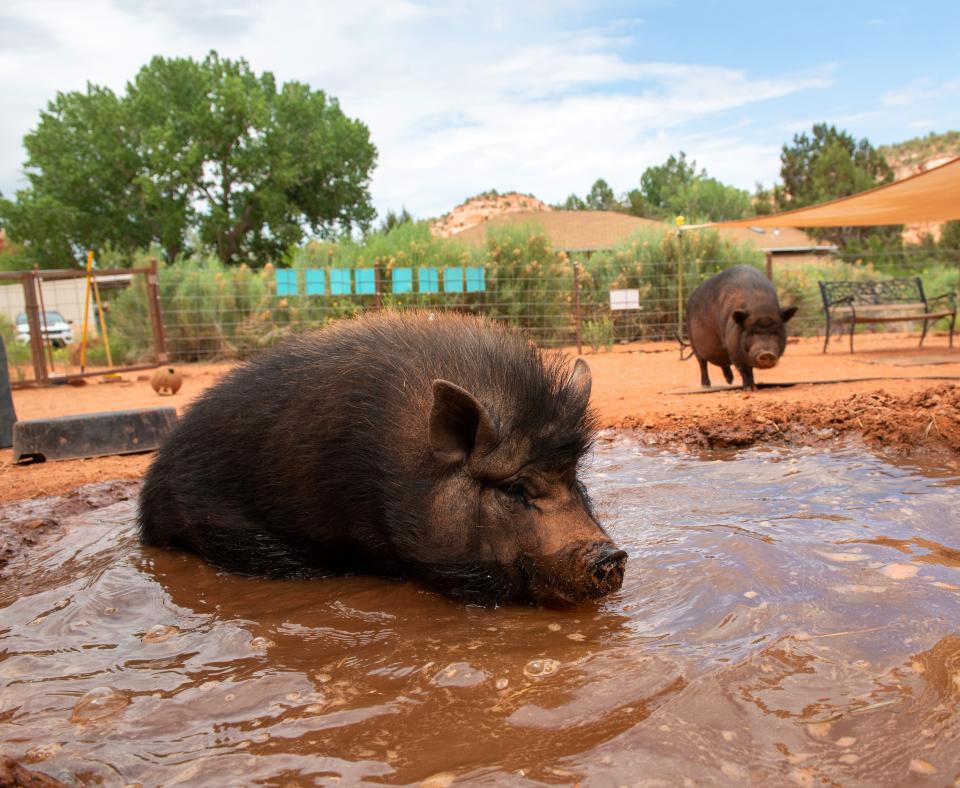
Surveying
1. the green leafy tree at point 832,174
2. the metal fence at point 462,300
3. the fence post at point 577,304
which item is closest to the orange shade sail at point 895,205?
the metal fence at point 462,300

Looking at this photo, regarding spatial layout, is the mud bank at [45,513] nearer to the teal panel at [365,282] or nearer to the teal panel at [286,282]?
the teal panel at [365,282]

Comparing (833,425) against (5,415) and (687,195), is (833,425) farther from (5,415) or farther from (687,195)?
(687,195)

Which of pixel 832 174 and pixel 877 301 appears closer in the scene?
pixel 877 301

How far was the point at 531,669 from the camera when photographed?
8.02 ft

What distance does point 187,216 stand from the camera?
34094 mm

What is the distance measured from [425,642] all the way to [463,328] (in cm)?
153

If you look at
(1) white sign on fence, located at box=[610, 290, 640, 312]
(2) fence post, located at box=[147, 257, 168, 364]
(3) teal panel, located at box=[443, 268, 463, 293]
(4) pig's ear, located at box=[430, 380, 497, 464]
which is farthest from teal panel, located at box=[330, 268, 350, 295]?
(4) pig's ear, located at box=[430, 380, 497, 464]

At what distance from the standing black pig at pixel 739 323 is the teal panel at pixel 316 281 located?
309 inches

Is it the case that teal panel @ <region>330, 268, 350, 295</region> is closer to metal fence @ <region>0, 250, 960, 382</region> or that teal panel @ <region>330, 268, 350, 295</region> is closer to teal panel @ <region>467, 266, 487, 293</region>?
metal fence @ <region>0, 250, 960, 382</region>

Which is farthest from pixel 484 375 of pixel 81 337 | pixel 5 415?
pixel 81 337

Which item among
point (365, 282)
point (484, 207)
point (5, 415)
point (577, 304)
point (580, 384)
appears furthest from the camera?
point (484, 207)

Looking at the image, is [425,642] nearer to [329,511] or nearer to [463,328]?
[329,511]

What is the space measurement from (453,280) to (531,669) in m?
13.9

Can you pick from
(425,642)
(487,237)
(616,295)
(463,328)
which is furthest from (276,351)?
(487,237)
